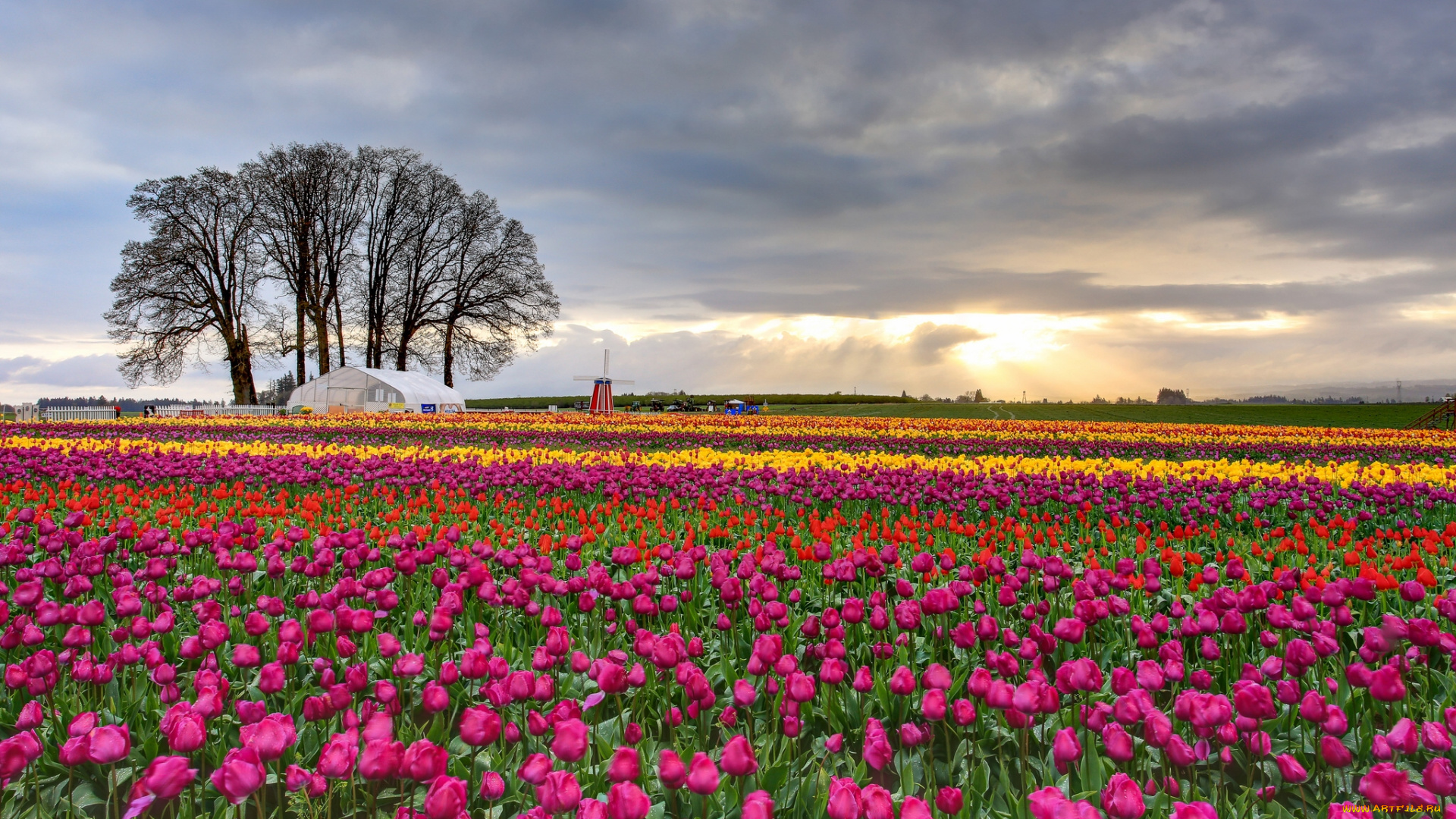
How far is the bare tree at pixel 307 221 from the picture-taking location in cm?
4166

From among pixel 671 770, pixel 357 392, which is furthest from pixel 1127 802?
pixel 357 392

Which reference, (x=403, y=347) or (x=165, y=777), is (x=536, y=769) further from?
(x=403, y=347)


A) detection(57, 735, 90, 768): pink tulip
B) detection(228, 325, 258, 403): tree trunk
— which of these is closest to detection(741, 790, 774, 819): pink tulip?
detection(57, 735, 90, 768): pink tulip

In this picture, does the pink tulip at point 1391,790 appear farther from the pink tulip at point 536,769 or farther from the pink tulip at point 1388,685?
the pink tulip at point 536,769

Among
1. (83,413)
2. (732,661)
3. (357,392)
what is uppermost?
(357,392)

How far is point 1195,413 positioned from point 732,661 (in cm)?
4533

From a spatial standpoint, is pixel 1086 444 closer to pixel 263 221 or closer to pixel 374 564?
pixel 374 564

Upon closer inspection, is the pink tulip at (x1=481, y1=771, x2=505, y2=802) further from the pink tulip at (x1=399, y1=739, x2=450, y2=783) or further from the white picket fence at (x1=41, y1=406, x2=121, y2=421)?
the white picket fence at (x1=41, y1=406, x2=121, y2=421)

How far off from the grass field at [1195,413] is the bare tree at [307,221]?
2372 cm

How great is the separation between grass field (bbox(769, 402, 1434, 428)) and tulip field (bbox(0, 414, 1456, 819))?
28.1 m

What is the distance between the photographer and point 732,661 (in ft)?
11.9

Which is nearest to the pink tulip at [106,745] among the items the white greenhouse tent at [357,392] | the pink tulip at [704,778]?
the pink tulip at [704,778]

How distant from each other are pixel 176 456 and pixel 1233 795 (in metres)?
11.5

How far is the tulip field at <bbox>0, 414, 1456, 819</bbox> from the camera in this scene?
2.09m
